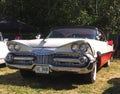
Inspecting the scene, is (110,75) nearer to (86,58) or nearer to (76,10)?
(86,58)

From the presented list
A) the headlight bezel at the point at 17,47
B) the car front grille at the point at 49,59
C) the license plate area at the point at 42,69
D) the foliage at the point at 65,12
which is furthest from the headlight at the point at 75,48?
the foliage at the point at 65,12

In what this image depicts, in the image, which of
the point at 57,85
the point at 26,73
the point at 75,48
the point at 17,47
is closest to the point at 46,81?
the point at 57,85

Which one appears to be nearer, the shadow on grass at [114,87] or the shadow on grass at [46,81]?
the shadow on grass at [114,87]

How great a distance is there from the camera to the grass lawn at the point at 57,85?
7383 mm

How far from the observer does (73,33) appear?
31.0 feet

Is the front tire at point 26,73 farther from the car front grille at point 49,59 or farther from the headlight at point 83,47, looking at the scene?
the headlight at point 83,47

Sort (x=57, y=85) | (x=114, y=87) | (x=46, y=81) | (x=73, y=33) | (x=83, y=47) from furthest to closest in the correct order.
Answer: (x=73, y=33) < (x=46, y=81) < (x=57, y=85) < (x=114, y=87) < (x=83, y=47)

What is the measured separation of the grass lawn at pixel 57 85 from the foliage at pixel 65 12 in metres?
10.9

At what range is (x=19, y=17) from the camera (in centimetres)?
2319

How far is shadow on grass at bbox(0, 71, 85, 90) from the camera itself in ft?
26.0

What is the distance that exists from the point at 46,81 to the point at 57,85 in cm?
53

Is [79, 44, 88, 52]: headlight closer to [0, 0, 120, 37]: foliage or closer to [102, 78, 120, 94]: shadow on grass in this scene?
[102, 78, 120, 94]: shadow on grass

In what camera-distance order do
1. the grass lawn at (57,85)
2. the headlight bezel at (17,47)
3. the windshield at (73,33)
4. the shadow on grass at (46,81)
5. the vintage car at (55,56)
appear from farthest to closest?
the windshield at (73,33) < the headlight bezel at (17,47) < the shadow on grass at (46,81) < the vintage car at (55,56) < the grass lawn at (57,85)

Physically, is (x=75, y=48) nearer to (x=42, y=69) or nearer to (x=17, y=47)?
(x=42, y=69)
